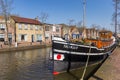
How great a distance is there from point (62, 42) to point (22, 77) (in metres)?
4.38

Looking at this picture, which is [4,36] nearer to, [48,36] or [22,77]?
[48,36]

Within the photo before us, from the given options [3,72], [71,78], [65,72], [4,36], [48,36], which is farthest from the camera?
[48,36]

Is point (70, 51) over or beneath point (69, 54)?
over

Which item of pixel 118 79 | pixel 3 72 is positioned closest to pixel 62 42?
pixel 118 79

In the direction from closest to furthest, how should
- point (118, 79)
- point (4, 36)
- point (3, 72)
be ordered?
point (118, 79) → point (3, 72) → point (4, 36)

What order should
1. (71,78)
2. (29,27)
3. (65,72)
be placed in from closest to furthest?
(71,78) → (65,72) → (29,27)

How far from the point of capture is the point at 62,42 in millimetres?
14609

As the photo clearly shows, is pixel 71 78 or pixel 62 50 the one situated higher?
pixel 62 50

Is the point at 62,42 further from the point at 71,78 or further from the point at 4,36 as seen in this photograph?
the point at 4,36

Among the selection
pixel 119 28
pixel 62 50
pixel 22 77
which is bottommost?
pixel 22 77

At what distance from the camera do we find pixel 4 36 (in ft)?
146

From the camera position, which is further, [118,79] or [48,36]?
[48,36]

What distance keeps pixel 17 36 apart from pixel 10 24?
135 inches

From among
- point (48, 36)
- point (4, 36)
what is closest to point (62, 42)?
point (4, 36)
